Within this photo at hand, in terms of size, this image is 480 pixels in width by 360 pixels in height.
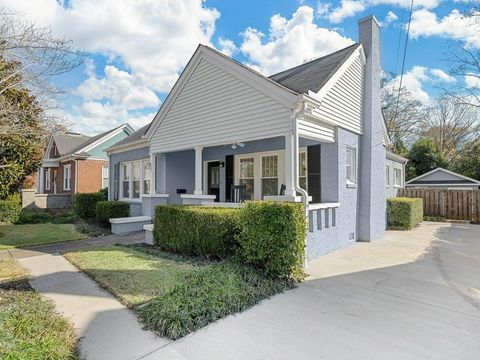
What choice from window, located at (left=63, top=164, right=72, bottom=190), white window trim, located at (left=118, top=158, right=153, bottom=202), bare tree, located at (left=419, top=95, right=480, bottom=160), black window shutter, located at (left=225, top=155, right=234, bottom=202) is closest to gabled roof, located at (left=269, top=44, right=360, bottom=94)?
black window shutter, located at (left=225, top=155, right=234, bottom=202)

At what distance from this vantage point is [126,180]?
15633 mm

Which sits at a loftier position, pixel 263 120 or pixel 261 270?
pixel 263 120

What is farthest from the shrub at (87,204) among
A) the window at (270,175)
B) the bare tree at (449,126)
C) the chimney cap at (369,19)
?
the bare tree at (449,126)

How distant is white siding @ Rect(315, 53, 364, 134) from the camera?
833 cm

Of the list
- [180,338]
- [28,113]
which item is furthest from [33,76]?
[180,338]

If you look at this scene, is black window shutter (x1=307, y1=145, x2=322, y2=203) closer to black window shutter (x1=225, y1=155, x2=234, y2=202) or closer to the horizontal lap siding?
the horizontal lap siding

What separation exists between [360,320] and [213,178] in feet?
31.6

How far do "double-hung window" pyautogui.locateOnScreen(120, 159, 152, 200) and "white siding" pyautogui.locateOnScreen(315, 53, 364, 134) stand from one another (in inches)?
336

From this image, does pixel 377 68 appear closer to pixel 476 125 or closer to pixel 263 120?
pixel 263 120

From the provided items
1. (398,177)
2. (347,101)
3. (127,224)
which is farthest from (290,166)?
(398,177)

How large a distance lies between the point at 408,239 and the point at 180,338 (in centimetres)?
942

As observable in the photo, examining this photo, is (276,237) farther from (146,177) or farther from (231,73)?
(146,177)

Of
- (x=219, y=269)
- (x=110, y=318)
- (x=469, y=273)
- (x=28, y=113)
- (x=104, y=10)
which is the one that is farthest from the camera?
(x=104, y=10)

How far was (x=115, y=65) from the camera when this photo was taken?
14516mm
